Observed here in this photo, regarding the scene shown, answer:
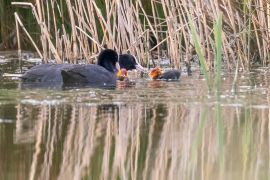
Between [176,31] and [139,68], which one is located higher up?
[176,31]

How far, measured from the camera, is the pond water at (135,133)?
402cm

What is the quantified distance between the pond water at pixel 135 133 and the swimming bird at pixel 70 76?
0.78 meters

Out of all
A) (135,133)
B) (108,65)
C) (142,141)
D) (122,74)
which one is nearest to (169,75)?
(122,74)

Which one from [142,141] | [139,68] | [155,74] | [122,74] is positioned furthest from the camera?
[139,68]

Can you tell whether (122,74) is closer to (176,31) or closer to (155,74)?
(155,74)

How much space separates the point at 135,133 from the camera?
201 inches

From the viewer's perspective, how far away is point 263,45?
9844 mm

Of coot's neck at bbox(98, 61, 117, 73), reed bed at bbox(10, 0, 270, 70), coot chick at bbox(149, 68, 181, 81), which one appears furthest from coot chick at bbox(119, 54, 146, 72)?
coot chick at bbox(149, 68, 181, 81)

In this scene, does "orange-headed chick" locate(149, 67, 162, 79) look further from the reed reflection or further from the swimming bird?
the reed reflection

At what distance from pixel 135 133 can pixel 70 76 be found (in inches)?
143

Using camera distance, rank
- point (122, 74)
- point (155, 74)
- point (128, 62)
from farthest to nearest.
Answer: point (128, 62) → point (122, 74) → point (155, 74)

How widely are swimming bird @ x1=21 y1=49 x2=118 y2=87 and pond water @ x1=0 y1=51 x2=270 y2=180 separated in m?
0.78

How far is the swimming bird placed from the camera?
8648 millimetres

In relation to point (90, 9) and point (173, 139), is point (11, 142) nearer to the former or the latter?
point (173, 139)
